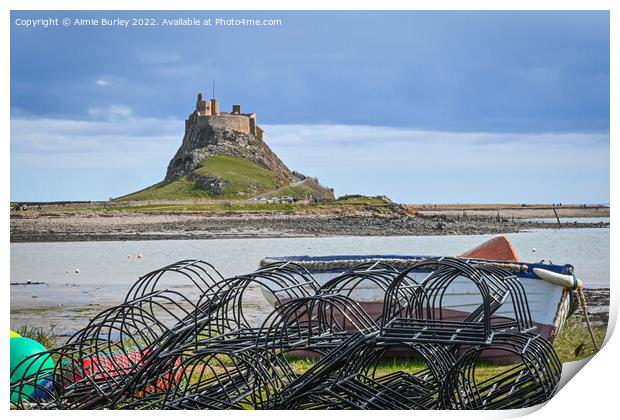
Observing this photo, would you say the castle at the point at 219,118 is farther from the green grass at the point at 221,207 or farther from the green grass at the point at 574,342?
the green grass at the point at 574,342

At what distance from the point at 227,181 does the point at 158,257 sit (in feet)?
4.58

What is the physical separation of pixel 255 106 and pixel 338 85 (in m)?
1.03

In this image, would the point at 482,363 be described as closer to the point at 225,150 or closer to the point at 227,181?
the point at 225,150

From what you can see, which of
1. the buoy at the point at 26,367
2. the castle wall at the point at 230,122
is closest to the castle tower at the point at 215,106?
the castle wall at the point at 230,122

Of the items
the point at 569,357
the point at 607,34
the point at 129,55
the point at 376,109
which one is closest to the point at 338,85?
the point at 376,109

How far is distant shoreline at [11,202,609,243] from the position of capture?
32.1ft

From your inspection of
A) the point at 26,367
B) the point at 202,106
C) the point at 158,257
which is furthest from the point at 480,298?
the point at 158,257

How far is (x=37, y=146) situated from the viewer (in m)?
8.23

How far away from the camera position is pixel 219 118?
9.41 m

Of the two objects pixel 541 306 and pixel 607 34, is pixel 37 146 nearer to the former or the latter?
pixel 541 306

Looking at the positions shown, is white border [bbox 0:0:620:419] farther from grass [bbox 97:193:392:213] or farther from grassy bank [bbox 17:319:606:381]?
grass [bbox 97:193:392:213]

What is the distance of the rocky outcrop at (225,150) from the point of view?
9.90 meters

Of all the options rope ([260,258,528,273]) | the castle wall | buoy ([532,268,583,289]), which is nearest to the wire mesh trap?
rope ([260,258,528,273])

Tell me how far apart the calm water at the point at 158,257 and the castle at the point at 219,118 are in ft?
5.92
